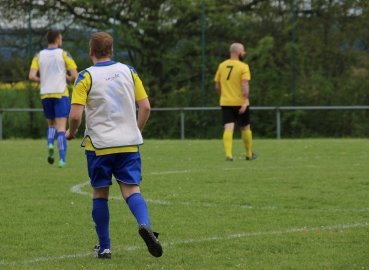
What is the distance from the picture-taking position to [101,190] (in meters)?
5.58

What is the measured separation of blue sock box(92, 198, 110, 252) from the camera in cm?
552

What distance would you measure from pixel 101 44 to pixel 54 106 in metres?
7.14

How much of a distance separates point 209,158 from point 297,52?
29.0ft

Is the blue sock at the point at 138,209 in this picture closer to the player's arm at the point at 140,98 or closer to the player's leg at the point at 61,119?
the player's arm at the point at 140,98

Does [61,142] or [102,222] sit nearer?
[102,222]

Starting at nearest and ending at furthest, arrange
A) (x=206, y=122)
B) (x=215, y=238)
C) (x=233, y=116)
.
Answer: (x=215, y=238), (x=233, y=116), (x=206, y=122)

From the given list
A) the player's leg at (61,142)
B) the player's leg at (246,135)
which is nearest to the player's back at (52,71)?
the player's leg at (61,142)

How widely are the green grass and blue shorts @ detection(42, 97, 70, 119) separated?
2.59 feet

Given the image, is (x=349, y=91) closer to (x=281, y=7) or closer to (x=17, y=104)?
(x=281, y=7)

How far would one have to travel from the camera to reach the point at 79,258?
5477 millimetres

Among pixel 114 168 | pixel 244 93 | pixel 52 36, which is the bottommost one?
pixel 114 168

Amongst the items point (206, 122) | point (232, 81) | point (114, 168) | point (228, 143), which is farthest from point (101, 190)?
point (206, 122)

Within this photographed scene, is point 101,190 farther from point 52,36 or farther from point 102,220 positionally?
point 52,36

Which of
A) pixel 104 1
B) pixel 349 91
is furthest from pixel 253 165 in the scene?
pixel 104 1
